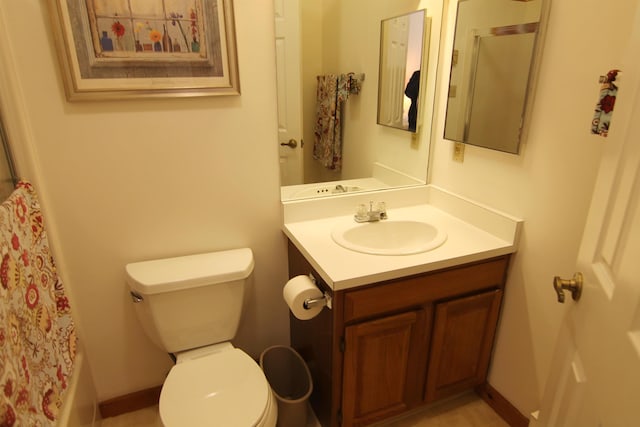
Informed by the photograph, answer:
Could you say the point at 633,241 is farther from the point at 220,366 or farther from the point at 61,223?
the point at 61,223

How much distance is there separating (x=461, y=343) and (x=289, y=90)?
1.27 meters

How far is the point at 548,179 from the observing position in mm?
1368

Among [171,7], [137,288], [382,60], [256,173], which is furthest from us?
[382,60]

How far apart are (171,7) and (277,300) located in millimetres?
1268

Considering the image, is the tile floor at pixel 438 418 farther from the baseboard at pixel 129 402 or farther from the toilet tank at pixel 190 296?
the toilet tank at pixel 190 296

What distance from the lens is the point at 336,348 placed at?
137cm

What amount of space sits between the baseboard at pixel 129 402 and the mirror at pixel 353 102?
111cm

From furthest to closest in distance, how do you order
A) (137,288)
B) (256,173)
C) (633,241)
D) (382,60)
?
1. (382,60)
2. (256,173)
3. (137,288)
4. (633,241)

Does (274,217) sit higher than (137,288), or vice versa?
(274,217)

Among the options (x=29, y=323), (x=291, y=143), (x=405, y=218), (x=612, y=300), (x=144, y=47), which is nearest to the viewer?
(x=612, y=300)

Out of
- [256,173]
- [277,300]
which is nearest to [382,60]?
[256,173]

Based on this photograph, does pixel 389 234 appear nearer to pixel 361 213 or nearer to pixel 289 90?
pixel 361 213

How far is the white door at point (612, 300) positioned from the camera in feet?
2.23

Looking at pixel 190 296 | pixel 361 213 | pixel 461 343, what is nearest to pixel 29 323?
pixel 190 296
